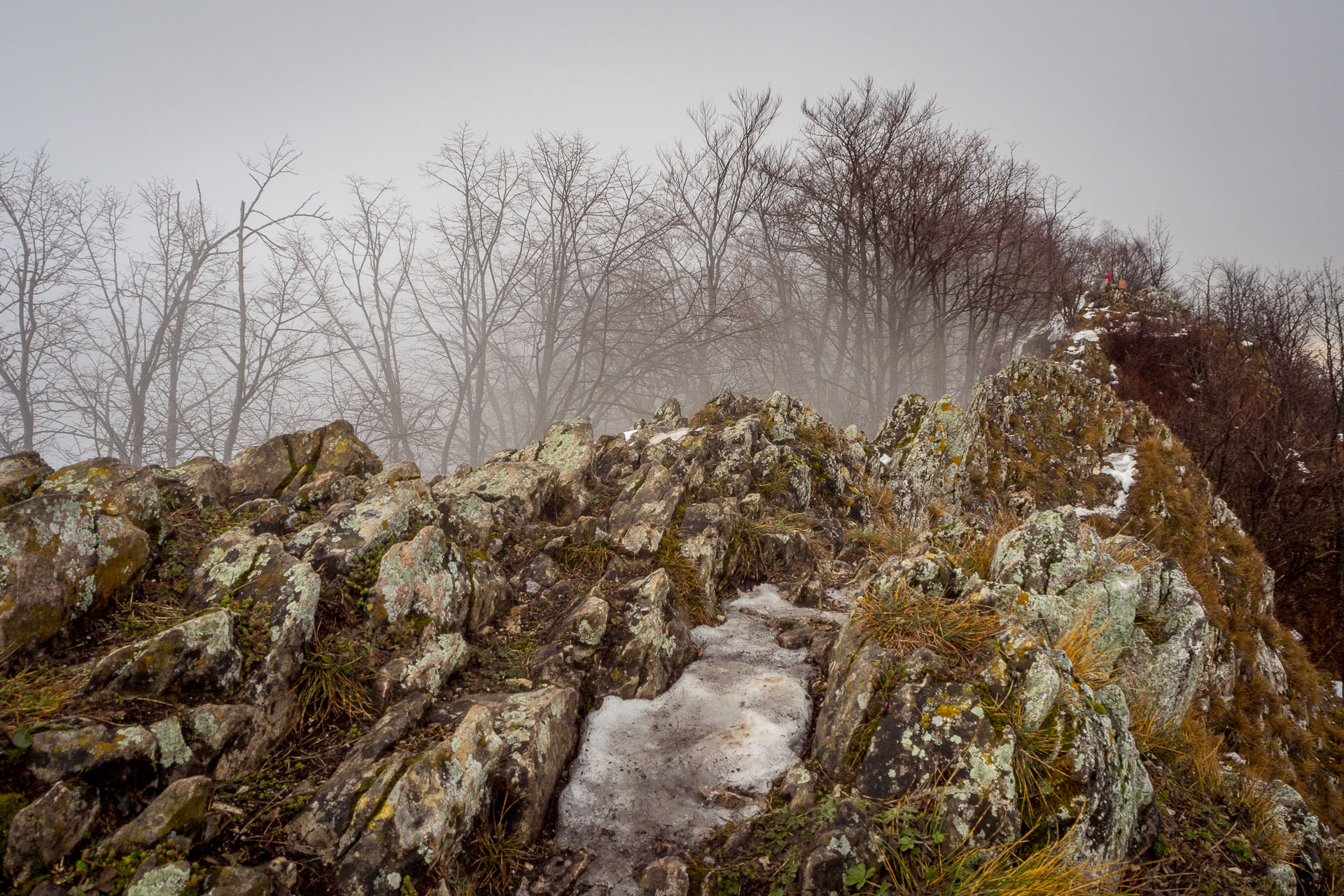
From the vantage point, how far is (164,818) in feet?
Result: 8.33

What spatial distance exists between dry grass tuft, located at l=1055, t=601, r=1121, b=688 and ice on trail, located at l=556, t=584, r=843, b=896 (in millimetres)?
1881

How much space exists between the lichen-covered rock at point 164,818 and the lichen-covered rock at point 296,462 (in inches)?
136

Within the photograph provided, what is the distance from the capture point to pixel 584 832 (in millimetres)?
3328

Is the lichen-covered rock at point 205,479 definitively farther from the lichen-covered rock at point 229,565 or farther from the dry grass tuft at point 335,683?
the dry grass tuft at point 335,683

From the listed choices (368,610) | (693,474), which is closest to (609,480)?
(693,474)

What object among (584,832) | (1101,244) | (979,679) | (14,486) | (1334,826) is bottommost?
(1334,826)

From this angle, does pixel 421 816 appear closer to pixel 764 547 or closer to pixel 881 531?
pixel 764 547

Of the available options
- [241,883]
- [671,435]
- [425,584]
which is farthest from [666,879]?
[671,435]

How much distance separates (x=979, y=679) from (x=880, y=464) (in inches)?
254

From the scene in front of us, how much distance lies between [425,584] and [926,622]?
3.90 meters

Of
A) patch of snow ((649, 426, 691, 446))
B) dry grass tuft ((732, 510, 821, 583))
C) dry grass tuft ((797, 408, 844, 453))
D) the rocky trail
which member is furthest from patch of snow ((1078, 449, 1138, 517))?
patch of snow ((649, 426, 691, 446))

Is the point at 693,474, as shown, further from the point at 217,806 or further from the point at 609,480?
the point at 217,806

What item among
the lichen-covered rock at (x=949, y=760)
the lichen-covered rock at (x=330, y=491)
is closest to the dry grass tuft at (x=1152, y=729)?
the lichen-covered rock at (x=949, y=760)

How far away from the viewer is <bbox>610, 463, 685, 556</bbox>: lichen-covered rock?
6090 mm
